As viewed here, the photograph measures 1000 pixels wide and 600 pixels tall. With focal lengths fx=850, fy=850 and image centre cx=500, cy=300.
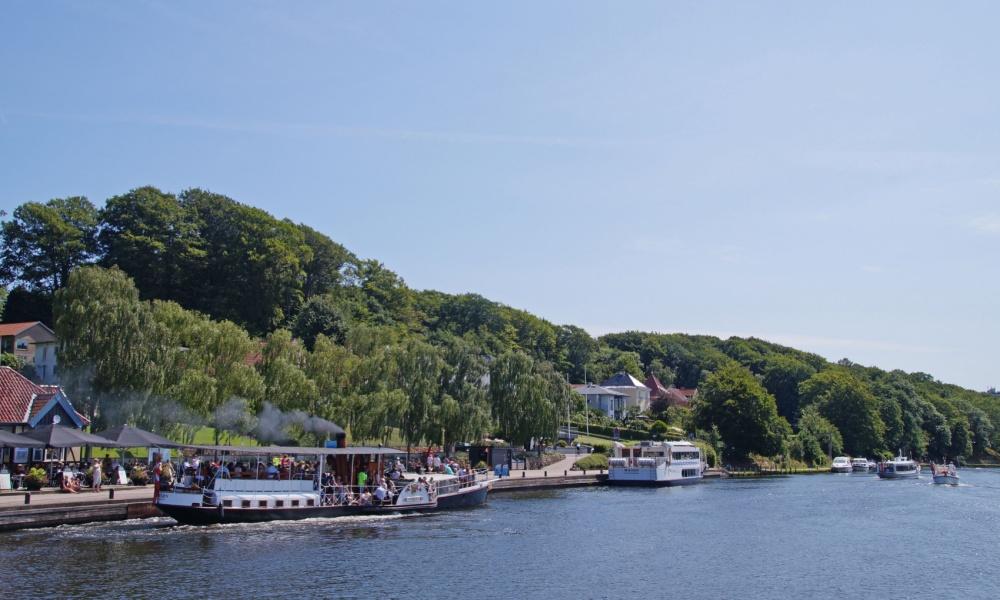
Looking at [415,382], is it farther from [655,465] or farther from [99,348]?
[655,465]

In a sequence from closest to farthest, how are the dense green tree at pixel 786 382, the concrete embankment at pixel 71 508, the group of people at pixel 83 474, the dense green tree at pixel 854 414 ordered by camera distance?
the concrete embankment at pixel 71 508 → the group of people at pixel 83 474 → the dense green tree at pixel 854 414 → the dense green tree at pixel 786 382

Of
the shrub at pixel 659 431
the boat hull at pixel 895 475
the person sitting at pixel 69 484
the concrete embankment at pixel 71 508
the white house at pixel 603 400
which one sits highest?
the white house at pixel 603 400

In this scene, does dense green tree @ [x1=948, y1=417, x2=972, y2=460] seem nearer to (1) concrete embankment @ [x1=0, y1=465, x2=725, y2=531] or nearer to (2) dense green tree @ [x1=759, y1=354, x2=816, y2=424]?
(2) dense green tree @ [x1=759, y1=354, x2=816, y2=424]

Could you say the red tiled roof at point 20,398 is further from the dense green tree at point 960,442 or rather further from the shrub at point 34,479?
the dense green tree at point 960,442

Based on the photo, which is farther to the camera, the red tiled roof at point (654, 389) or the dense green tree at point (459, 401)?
the red tiled roof at point (654, 389)

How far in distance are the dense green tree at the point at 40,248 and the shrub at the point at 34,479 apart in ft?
188

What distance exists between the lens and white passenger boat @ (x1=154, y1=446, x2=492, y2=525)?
121 feet

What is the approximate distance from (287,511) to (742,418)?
7104cm

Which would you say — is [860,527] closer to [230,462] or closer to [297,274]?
[230,462]

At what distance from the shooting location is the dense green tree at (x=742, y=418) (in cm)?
9881

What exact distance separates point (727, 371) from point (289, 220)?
58.9 m

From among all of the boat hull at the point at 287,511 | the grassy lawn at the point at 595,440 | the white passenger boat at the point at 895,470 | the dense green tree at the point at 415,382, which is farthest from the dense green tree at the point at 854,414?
the boat hull at the point at 287,511

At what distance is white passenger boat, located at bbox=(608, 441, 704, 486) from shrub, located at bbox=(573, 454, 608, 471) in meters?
1.58

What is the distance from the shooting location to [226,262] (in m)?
92.9
